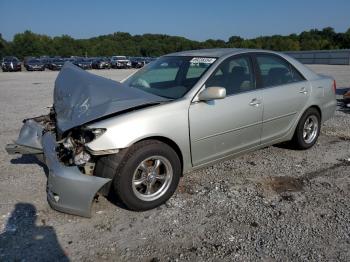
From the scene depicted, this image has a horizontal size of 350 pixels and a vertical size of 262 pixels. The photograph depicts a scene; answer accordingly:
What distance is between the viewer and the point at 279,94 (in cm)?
485

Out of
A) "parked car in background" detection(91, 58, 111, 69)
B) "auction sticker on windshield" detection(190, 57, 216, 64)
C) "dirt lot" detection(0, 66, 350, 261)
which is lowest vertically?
"dirt lot" detection(0, 66, 350, 261)

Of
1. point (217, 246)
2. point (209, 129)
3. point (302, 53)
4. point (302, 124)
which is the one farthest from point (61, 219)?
point (302, 53)

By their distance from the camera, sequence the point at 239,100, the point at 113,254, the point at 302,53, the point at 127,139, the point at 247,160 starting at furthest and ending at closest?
1. the point at 302,53
2. the point at 247,160
3. the point at 239,100
4. the point at 127,139
5. the point at 113,254

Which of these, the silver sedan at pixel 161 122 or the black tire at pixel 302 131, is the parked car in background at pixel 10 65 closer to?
the silver sedan at pixel 161 122

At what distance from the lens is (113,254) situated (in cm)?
299

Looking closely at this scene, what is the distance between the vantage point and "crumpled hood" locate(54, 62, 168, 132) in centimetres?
360

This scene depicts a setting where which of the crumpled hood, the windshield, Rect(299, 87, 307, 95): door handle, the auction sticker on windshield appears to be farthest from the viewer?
Rect(299, 87, 307, 95): door handle

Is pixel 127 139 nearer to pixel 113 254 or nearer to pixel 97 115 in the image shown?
pixel 97 115

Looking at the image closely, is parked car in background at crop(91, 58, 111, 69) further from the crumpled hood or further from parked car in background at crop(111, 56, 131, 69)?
the crumpled hood

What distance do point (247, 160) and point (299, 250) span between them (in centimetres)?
229

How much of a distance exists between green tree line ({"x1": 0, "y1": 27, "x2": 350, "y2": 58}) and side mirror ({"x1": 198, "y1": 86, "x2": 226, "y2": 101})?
237 ft

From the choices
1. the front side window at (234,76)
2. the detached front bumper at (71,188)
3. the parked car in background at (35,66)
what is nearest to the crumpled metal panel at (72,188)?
the detached front bumper at (71,188)

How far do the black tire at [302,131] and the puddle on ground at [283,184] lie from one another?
1027mm

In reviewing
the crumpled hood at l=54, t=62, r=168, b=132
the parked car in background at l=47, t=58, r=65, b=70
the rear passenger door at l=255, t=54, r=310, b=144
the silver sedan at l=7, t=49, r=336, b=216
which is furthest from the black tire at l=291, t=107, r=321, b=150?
the parked car in background at l=47, t=58, r=65, b=70
